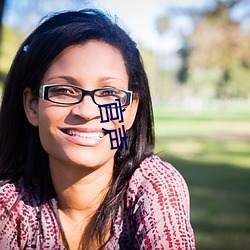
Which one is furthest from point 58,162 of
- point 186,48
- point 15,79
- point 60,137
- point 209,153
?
point 186,48

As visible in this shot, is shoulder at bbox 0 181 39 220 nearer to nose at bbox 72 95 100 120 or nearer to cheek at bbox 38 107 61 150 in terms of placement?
cheek at bbox 38 107 61 150

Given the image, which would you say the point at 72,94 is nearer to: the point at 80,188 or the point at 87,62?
the point at 87,62

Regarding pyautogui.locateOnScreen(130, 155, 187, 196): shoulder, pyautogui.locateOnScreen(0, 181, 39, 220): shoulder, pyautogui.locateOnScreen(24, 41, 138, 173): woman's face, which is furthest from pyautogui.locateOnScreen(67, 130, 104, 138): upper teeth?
pyautogui.locateOnScreen(0, 181, 39, 220): shoulder

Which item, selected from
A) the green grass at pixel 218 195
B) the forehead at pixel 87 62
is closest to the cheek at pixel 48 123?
the forehead at pixel 87 62

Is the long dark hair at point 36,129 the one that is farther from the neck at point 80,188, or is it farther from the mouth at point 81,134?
the mouth at point 81,134

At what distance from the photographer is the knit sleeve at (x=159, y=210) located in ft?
4.71

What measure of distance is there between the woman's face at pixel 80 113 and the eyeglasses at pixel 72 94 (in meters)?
0.01

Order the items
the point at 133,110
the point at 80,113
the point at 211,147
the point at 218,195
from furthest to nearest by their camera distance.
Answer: the point at 211,147
the point at 218,195
the point at 133,110
the point at 80,113

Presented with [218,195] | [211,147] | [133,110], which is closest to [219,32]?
[211,147]

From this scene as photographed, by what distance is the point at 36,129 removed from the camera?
1773 millimetres

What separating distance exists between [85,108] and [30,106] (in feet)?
0.99

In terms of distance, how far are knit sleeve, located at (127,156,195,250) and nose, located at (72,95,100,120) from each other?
313mm

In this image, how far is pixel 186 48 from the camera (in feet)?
161

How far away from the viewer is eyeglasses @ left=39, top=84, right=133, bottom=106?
1.45m
